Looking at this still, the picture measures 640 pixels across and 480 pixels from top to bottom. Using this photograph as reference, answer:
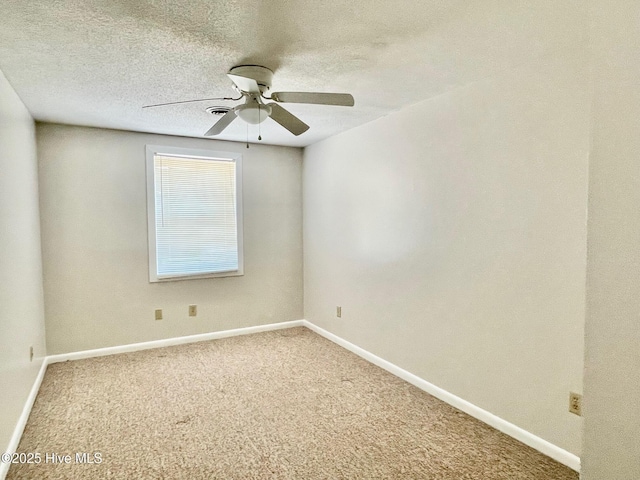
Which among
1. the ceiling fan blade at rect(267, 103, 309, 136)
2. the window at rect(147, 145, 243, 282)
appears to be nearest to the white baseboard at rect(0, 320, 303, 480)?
the window at rect(147, 145, 243, 282)

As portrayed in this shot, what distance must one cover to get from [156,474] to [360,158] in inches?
114

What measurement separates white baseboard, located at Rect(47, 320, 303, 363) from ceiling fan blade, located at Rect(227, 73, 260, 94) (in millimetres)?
2992

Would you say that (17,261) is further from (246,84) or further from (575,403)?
(575,403)

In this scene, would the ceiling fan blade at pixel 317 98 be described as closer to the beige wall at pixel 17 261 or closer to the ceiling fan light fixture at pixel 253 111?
the ceiling fan light fixture at pixel 253 111

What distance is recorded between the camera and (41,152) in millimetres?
3426

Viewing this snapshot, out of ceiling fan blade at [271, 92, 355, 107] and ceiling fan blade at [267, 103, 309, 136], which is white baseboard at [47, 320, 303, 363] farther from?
ceiling fan blade at [271, 92, 355, 107]

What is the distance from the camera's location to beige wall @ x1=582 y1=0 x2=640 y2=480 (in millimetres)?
804

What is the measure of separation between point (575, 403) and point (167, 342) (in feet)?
12.0

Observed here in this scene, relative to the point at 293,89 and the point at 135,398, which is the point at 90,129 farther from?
the point at 135,398

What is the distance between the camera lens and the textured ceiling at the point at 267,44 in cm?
158

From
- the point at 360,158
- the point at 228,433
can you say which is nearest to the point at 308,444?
the point at 228,433

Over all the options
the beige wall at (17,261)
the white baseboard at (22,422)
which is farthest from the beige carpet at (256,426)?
the beige wall at (17,261)

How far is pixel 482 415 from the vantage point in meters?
→ 2.51

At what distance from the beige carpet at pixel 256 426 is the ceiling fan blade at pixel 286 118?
195 centimetres
